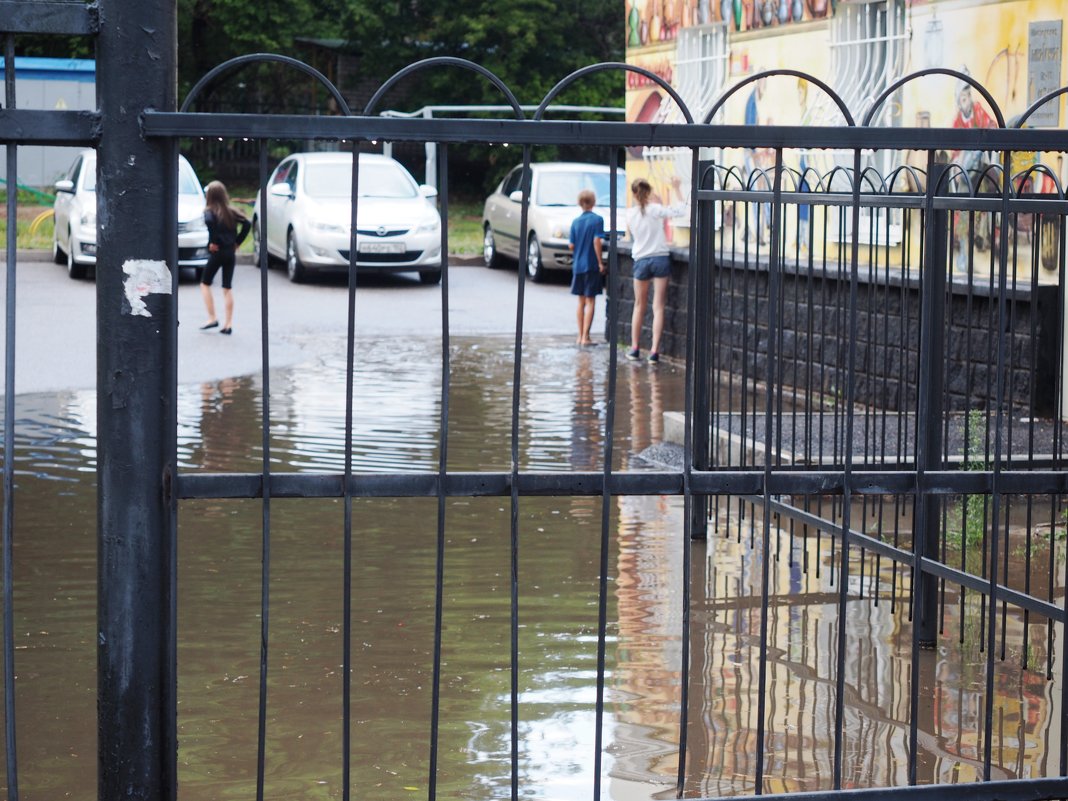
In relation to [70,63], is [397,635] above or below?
below

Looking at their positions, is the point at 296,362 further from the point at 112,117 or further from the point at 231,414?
the point at 112,117

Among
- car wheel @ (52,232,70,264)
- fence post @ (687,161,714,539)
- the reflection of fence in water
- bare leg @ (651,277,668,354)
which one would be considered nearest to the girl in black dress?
bare leg @ (651,277,668,354)

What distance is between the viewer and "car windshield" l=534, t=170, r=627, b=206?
2392 cm

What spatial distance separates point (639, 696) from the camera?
5.21 metres

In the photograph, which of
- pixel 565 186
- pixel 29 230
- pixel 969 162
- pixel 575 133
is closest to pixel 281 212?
pixel 565 186

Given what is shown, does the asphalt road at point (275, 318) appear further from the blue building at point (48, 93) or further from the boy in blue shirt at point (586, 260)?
the blue building at point (48, 93)

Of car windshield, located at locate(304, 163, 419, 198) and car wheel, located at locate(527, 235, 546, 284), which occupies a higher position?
car windshield, located at locate(304, 163, 419, 198)

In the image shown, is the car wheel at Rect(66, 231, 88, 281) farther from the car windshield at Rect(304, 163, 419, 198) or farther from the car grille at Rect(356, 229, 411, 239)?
the car grille at Rect(356, 229, 411, 239)

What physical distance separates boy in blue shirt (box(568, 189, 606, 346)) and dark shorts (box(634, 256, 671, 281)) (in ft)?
1.99

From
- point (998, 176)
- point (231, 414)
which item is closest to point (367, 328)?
point (231, 414)

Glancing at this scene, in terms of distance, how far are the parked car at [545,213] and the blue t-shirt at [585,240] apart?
607 cm

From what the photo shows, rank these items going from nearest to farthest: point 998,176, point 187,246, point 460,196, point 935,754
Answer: point 935,754 < point 998,176 < point 187,246 < point 460,196

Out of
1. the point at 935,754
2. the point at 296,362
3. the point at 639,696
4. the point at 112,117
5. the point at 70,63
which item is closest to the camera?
the point at 112,117

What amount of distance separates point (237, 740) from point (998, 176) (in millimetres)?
7357
